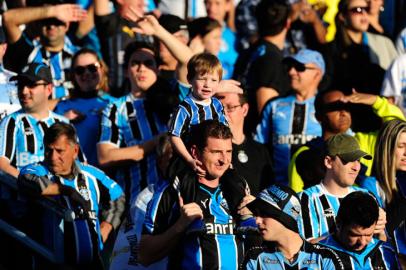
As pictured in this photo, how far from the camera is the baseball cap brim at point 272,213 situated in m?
7.66

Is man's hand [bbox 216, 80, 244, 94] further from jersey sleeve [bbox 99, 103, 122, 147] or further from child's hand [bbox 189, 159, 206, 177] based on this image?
child's hand [bbox 189, 159, 206, 177]

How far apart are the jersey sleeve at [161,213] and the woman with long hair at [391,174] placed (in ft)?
7.40

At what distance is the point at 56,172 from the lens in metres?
10.0

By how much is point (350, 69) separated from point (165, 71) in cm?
215

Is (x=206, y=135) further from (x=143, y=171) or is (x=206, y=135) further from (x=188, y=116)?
(x=143, y=171)

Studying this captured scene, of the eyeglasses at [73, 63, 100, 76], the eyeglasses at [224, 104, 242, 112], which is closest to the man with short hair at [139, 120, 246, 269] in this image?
the eyeglasses at [224, 104, 242, 112]

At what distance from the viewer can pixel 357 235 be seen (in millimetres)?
8156

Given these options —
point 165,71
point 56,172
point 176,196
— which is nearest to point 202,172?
point 176,196

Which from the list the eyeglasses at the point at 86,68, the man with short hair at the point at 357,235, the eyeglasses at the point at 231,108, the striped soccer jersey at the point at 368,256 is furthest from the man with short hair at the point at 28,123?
the man with short hair at the point at 357,235

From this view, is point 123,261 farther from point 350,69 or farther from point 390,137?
point 350,69

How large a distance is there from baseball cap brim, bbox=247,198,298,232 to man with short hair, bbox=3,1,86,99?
4685 mm

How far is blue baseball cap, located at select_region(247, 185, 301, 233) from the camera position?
7.68 metres

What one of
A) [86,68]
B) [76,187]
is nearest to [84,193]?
[76,187]

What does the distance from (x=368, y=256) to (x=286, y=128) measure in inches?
117
